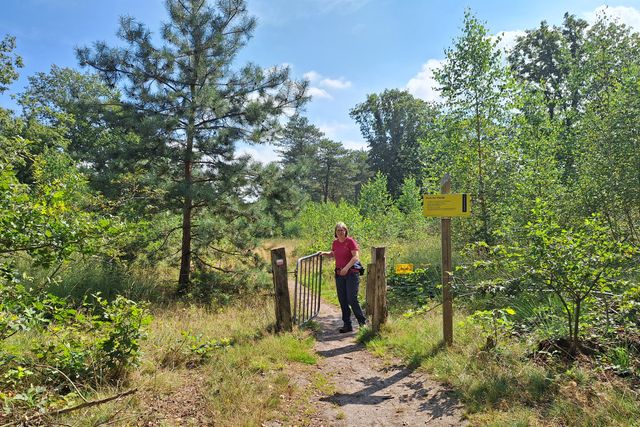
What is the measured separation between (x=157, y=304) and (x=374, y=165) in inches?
1803

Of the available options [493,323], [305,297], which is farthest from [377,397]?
[305,297]

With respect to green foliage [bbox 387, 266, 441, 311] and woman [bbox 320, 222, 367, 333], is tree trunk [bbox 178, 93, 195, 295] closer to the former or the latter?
woman [bbox 320, 222, 367, 333]

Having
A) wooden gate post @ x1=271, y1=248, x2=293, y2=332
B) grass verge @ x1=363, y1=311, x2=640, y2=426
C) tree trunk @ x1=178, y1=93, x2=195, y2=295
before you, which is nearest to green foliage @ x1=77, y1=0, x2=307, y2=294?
tree trunk @ x1=178, y1=93, x2=195, y2=295

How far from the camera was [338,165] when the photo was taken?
1842 inches

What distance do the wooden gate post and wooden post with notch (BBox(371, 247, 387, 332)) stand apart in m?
1.37

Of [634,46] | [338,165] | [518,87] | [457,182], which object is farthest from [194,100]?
[338,165]

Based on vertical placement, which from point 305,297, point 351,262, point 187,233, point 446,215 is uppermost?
point 446,215

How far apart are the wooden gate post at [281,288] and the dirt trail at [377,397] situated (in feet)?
2.36

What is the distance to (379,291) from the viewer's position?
231 inches

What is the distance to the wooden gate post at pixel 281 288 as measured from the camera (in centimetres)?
569

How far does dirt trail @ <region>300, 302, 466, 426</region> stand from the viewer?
350cm

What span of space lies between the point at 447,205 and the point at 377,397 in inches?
99.3

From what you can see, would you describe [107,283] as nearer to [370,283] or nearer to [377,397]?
[370,283]

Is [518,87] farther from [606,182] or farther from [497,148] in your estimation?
[606,182]
